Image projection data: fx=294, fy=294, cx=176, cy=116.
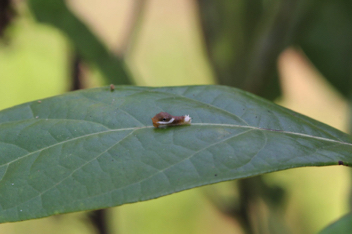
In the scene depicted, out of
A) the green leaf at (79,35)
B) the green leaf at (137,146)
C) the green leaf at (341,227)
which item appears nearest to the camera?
the green leaf at (137,146)

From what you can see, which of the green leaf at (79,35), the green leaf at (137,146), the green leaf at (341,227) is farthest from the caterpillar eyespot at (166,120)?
the green leaf at (79,35)

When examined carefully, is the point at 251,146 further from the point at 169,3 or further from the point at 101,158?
the point at 169,3

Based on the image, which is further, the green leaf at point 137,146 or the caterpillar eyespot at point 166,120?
the caterpillar eyespot at point 166,120

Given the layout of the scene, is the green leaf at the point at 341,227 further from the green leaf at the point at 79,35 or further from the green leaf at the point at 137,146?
the green leaf at the point at 79,35

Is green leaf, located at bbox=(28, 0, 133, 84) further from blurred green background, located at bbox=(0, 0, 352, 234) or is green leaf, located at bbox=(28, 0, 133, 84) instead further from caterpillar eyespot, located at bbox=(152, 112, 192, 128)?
caterpillar eyespot, located at bbox=(152, 112, 192, 128)

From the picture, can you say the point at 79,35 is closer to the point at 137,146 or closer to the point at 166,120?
the point at 166,120

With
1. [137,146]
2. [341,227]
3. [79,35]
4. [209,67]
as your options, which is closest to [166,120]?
[137,146]

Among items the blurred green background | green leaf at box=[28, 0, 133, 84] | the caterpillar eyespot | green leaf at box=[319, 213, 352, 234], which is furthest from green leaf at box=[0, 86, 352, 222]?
green leaf at box=[28, 0, 133, 84]
